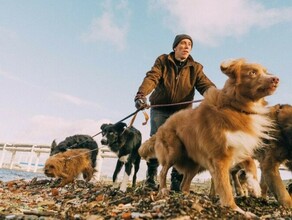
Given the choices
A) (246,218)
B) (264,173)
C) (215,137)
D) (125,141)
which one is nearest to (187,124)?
(215,137)

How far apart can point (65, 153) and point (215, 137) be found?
26.7 feet

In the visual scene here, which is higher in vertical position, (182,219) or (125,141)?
(125,141)

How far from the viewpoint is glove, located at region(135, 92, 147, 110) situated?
6.60 metres

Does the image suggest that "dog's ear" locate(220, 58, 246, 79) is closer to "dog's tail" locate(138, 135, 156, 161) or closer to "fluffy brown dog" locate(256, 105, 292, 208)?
"fluffy brown dog" locate(256, 105, 292, 208)

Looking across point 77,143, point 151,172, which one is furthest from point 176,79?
point 77,143

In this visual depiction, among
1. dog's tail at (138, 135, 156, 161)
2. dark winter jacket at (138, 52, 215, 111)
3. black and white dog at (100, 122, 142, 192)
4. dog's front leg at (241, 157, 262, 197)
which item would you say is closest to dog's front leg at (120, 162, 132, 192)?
black and white dog at (100, 122, 142, 192)

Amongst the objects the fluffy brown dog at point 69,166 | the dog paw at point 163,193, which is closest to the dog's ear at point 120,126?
the fluffy brown dog at point 69,166

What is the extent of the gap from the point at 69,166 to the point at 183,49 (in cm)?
624

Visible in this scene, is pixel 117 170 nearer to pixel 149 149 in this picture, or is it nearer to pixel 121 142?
pixel 121 142

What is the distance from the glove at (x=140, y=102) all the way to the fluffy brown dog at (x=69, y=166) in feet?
16.9

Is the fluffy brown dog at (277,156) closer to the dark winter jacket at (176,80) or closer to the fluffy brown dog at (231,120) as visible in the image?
the fluffy brown dog at (231,120)

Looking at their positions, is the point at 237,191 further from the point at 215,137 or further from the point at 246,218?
the point at 246,218

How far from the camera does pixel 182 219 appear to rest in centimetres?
379

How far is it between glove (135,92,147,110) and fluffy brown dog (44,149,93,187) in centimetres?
515
